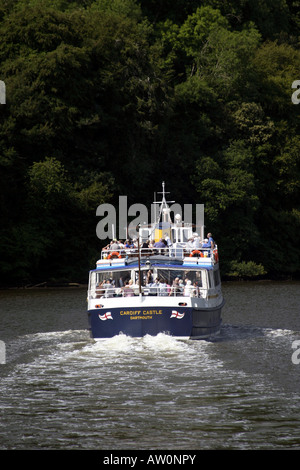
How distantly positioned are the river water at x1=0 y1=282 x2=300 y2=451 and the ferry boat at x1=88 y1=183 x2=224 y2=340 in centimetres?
84

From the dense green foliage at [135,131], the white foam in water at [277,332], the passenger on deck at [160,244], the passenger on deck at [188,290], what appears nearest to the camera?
the passenger on deck at [188,290]

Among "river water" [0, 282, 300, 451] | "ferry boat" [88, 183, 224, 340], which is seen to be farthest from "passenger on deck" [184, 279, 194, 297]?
"river water" [0, 282, 300, 451]

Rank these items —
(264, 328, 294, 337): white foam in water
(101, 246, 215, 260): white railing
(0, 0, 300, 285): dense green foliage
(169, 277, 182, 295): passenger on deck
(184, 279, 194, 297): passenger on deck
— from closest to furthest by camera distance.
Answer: (169, 277, 182, 295): passenger on deck < (184, 279, 194, 297): passenger on deck < (264, 328, 294, 337): white foam in water < (101, 246, 215, 260): white railing < (0, 0, 300, 285): dense green foliage

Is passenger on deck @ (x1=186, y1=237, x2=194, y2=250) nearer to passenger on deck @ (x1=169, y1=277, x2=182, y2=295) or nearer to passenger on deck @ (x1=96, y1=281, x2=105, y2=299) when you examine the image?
passenger on deck @ (x1=169, y1=277, x2=182, y2=295)

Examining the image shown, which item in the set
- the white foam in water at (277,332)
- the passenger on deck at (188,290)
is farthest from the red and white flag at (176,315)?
the white foam in water at (277,332)

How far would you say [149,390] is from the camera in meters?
31.2

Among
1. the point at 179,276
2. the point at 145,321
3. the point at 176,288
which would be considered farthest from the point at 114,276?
the point at 145,321

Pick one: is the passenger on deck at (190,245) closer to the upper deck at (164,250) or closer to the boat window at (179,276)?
the upper deck at (164,250)

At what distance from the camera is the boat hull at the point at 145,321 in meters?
40.7

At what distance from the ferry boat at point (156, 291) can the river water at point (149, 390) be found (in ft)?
2.74

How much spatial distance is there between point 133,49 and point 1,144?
53.3 ft

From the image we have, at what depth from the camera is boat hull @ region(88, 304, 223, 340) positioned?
134 ft

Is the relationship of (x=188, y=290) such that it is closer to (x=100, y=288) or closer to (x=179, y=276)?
(x=179, y=276)

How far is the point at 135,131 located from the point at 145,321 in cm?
4731
